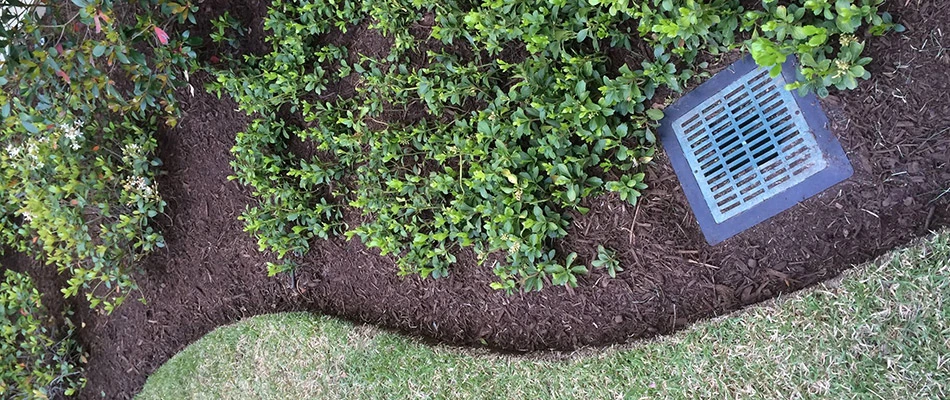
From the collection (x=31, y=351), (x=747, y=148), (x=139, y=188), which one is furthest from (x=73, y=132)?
(x=747, y=148)

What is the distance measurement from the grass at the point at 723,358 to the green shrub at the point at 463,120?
0.47m

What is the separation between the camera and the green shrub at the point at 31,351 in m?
4.39

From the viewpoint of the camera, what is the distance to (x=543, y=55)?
9.05ft

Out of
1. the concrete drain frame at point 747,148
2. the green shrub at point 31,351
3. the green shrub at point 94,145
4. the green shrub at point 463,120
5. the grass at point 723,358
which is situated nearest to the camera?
the grass at point 723,358

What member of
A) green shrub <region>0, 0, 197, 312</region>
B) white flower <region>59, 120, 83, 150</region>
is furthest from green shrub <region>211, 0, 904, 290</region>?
white flower <region>59, 120, 83, 150</region>

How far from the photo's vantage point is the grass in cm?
224

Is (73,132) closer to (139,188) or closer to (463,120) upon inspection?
(139,188)

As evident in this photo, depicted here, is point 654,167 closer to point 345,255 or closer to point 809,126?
point 809,126

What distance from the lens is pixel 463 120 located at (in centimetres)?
302

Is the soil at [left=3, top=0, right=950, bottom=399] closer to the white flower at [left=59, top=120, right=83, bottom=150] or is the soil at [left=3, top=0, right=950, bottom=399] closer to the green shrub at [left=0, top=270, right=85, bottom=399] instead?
the green shrub at [left=0, top=270, right=85, bottom=399]

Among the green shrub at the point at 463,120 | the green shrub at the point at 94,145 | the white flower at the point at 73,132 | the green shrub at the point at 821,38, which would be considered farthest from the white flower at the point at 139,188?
the green shrub at the point at 821,38

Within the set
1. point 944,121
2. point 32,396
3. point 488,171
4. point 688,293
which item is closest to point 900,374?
point 688,293

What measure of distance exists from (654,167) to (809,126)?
0.67 meters

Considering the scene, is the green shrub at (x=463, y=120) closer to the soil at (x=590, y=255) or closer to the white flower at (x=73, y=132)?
the soil at (x=590, y=255)
